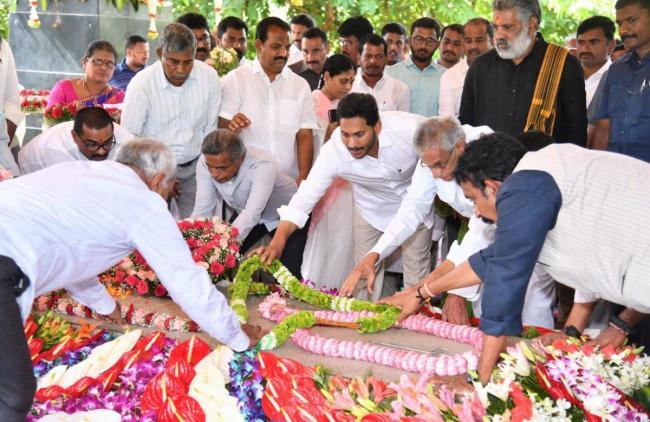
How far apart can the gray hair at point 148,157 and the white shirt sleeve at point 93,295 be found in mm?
609

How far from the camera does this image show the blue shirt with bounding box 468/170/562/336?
242 cm

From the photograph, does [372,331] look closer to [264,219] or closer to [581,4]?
[264,219]

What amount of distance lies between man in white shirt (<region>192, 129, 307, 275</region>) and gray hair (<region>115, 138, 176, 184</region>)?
173cm

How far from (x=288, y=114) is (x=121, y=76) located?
1.86 meters

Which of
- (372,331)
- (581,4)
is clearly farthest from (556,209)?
(581,4)

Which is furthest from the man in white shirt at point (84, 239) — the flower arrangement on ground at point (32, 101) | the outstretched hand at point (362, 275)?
the flower arrangement on ground at point (32, 101)

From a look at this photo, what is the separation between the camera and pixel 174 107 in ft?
17.5

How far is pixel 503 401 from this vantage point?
7.89 ft

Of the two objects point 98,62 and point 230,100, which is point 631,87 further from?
point 98,62

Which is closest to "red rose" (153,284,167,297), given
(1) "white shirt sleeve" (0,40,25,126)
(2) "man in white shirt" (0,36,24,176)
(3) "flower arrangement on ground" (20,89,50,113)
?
(2) "man in white shirt" (0,36,24,176)

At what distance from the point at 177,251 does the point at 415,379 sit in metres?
0.90

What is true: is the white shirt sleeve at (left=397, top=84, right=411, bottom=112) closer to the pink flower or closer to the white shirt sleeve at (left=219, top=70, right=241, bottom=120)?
the white shirt sleeve at (left=219, top=70, right=241, bottom=120)

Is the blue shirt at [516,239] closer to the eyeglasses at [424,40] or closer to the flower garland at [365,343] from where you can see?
the flower garland at [365,343]

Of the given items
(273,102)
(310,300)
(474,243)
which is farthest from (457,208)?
(273,102)
